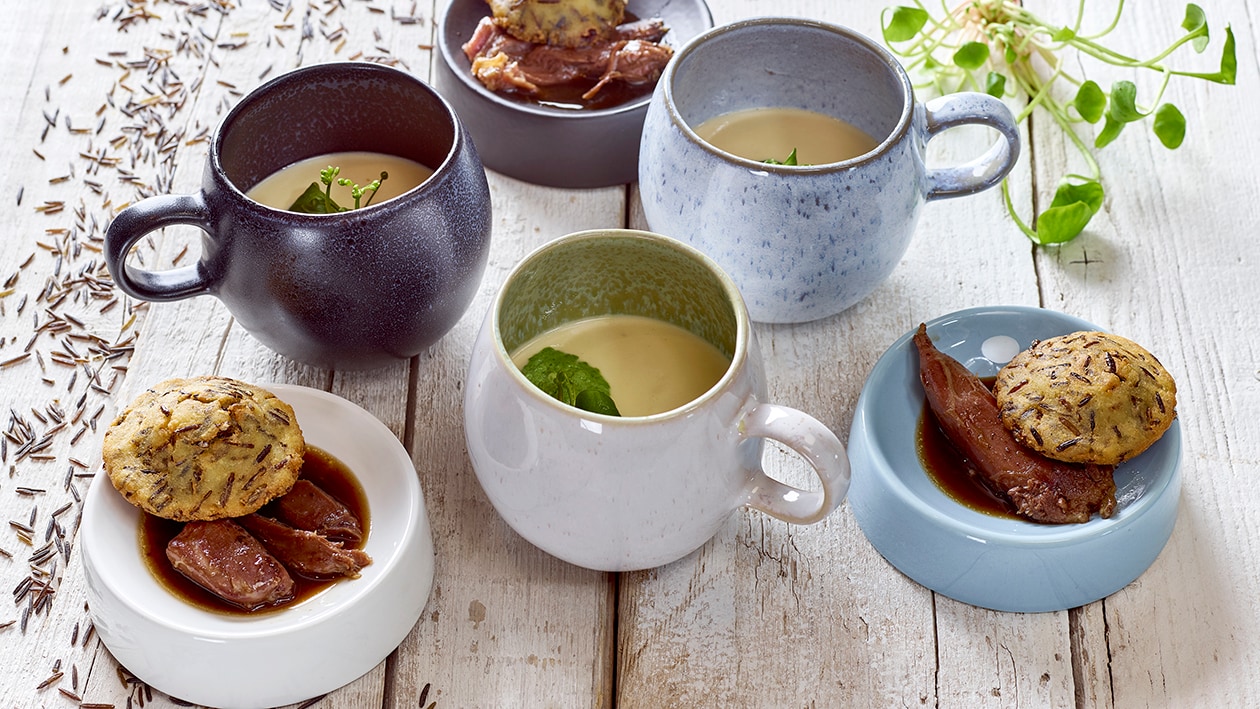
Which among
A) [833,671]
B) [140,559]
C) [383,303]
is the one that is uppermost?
[383,303]

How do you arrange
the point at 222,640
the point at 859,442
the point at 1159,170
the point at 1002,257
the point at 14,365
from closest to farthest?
the point at 222,640 → the point at 859,442 → the point at 14,365 → the point at 1002,257 → the point at 1159,170

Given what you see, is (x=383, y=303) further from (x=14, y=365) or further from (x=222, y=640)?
(x=14, y=365)

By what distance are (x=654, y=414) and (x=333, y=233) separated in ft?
1.28

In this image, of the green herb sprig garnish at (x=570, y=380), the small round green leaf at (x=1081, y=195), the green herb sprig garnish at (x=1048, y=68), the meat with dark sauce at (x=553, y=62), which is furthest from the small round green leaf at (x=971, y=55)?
the green herb sprig garnish at (x=570, y=380)

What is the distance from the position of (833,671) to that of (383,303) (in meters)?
0.63

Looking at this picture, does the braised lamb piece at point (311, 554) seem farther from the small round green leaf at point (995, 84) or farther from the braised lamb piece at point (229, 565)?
the small round green leaf at point (995, 84)

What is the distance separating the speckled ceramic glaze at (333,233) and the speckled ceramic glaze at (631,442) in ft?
0.43

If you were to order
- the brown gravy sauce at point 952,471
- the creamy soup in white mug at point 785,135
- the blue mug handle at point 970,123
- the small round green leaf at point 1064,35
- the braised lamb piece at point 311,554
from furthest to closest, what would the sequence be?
the small round green leaf at point 1064,35
the creamy soup in white mug at point 785,135
the blue mug handle at point 970,123
the brown gravy sauce at point 952,471
the braised lamb piece at point 311,554

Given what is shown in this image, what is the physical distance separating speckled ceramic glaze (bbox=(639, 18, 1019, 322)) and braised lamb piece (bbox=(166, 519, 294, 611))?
0.64m

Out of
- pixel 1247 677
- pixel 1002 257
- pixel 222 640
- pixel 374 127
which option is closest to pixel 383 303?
pixel 374 127

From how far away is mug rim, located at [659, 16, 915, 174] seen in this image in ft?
4.49

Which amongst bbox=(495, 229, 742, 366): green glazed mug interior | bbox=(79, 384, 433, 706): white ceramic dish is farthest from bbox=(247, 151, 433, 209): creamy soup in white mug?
bbox=(79, 384, 433, 706): white ceramic dish

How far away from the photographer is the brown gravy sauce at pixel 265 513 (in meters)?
1.18

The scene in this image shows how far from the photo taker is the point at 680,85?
1559 mm
